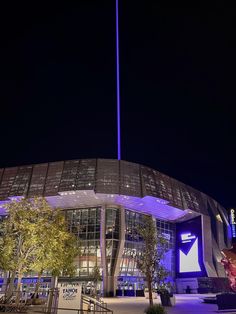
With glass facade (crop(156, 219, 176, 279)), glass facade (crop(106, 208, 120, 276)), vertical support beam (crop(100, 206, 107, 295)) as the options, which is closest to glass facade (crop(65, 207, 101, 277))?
vertical support beam (crop(100, 206, 107, 295))

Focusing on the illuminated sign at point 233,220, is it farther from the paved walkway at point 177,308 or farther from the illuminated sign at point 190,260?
the paved walkway at point 177,308

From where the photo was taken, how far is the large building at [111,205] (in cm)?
7025

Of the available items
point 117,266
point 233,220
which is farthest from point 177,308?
point 233,220

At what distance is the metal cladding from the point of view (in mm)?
69438

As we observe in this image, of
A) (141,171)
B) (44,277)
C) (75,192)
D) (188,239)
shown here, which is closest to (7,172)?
(75,192)

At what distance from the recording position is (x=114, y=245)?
73312 mm

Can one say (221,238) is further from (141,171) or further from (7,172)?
(7,172)

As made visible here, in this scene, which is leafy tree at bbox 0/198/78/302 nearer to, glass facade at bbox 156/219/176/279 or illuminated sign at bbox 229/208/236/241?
glass facade at bbox 156/219/176/279

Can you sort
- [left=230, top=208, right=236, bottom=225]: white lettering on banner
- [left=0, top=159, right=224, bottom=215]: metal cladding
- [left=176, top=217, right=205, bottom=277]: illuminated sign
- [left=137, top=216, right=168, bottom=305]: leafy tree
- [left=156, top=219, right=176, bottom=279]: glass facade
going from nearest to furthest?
[left=137, top=216, right=168, bottom=305]: leafy tree < [left=0, top=159, right=224, bottom=215]: metal cladding < [left=176, top=217, right=205, bottom=277]: illuminated sign < [left=156, top=219, right=176, bottom=279]: glass facade < [left=230, top=208, right=236, bottom=225]: white lettering on banner

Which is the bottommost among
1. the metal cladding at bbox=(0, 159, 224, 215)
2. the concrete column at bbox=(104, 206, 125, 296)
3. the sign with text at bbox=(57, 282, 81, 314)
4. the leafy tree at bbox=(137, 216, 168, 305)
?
the sign with text at bbox=(57, 282, 81, 314)

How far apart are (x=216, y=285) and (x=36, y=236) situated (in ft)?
201

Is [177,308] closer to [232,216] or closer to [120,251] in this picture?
[120,251]

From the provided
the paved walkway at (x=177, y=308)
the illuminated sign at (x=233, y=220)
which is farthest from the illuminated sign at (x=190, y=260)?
the paved walkway at (x=177, y=308)

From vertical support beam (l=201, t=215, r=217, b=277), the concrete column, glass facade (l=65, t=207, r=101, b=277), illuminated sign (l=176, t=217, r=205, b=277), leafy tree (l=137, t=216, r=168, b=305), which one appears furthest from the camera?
illuminated sign (l=176, t=217, r=205, b=277)
